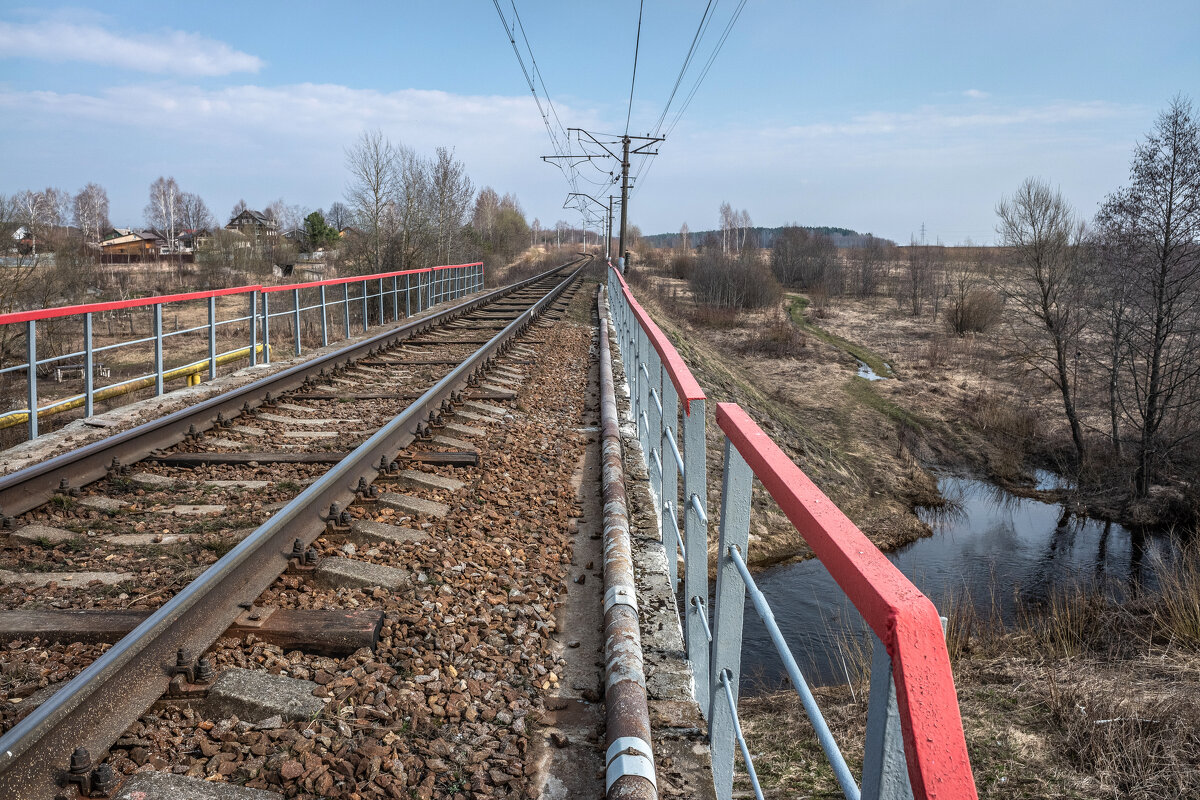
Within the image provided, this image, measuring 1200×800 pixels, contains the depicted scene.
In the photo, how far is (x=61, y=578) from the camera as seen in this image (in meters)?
3.79

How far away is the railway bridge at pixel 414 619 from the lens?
→ 2078 millimetres

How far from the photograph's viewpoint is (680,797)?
2438mm

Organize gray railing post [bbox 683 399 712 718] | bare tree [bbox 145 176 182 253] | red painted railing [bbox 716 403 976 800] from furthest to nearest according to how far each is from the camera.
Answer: bare tree [bbox 145 176 182 253]
gray railing post [bbox 683 399 712 718]
red painted railing [bbox 716 403 976 800]

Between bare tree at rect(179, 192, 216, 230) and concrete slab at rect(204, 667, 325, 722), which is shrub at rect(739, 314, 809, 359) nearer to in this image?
concrete slab at rect(204, 667, 325, 722)

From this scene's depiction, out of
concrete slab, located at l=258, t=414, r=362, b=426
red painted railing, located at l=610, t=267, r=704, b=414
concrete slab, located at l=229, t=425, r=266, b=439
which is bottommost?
concrete slab, located at l=229, t=425, r=266, b=439

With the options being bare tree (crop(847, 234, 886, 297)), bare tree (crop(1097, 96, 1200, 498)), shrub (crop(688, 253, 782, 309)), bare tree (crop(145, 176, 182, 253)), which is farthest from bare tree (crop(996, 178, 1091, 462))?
bare tree (crop(145, 176, 182, 253))

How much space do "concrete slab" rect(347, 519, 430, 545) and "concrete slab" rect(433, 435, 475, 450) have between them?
195 centimetres

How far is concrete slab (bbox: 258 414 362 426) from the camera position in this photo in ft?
23.9

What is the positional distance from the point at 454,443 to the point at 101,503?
2.48 meters

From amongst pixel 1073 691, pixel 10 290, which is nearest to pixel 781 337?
pixel 10 290

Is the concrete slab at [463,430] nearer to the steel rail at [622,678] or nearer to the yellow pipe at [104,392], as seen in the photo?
the steel rail at [622,678]

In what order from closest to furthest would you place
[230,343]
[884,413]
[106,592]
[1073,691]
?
[106,592]
[1073,691]
[884,413]
[230,343]

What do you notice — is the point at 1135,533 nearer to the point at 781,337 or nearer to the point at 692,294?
the point at 781,337

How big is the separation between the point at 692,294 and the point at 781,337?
16692 millimetres
